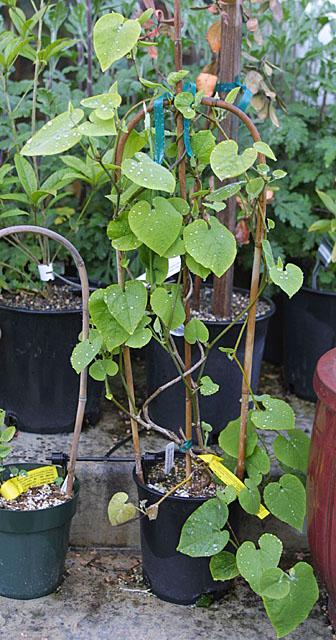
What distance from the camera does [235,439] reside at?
1936 mm

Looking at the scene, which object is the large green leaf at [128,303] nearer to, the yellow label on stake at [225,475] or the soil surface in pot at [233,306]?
the yellow label on stake at [225,475]

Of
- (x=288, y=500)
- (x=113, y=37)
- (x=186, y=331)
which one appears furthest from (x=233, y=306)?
(x=113, y=37)

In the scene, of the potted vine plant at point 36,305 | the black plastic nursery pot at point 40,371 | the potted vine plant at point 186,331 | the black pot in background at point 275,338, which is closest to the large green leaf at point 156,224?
the potted vine plant at point 186,331

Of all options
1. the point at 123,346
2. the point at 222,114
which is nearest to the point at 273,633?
the point at 123,346

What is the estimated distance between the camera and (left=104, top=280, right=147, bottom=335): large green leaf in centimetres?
169

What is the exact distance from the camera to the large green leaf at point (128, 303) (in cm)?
169

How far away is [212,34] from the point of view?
7.52 ft

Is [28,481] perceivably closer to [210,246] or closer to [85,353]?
[85,353]

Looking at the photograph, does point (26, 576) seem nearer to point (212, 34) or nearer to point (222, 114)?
point (222, 114)

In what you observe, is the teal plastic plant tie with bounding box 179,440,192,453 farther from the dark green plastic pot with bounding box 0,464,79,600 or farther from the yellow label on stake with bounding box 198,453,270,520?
the dark green plastic pot with bounding box 0,464,79,600

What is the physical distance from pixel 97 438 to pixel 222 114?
38.3 inches

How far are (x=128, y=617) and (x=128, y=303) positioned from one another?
0.73 meters

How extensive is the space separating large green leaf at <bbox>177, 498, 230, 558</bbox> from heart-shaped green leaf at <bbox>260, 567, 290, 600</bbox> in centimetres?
13

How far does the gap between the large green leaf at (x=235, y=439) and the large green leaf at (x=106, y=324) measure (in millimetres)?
368
